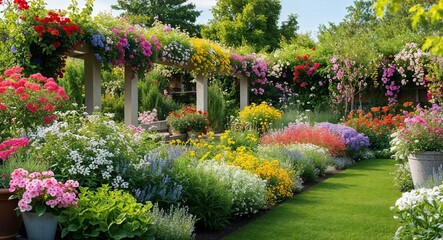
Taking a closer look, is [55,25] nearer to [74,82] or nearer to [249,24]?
[74,82]

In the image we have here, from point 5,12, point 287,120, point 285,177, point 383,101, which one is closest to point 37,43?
point 5,12

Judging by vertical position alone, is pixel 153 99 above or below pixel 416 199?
above

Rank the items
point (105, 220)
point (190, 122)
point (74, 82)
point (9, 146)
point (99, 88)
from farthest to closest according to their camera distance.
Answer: point (74, 82)
point (190, 122)
point (99, 88)
point (9, 146)
point (105, 220)

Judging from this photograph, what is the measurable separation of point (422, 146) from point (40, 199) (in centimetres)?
490

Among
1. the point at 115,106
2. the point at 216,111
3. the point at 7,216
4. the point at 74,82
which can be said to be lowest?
the point at 7,216

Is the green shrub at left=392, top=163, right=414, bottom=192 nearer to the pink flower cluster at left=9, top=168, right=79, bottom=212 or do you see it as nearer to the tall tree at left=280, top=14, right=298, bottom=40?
the pink flower cluster at left=9, top=168, right=79, bottom=212

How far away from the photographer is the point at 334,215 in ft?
18.5

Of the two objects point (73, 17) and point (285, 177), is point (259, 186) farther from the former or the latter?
point (73, 17)

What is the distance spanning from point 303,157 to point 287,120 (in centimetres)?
487

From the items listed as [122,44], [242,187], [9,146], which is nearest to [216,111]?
[122,44]

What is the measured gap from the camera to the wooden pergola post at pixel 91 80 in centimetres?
867

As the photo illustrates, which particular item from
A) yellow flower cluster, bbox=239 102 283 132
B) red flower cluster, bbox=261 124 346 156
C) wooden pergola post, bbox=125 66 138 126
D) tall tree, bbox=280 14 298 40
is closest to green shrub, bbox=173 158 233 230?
red flower cluster, bbox=261 124 346 156

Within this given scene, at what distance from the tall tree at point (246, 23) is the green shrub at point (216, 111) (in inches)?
552

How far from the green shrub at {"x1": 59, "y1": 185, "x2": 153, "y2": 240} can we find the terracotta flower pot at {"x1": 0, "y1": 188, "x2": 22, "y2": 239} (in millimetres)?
382
